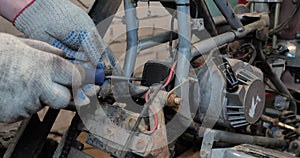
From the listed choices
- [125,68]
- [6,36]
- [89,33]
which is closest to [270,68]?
[125,68]

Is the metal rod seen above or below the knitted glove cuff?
below

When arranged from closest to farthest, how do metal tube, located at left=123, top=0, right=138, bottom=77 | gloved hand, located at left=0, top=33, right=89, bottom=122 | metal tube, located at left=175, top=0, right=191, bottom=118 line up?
gloved hand, located at left=0, top=33, right=89, bottom=122 → metal tube, located at left=175, top=0, right=191, bottom=118 → metal tube, located at left=123, top=0, right=138, bottom=77

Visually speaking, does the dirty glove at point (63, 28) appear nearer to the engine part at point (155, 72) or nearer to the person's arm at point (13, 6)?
the person's arm at point (13, 6)

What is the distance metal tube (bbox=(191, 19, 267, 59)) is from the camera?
0.98 meters

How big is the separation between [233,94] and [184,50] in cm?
17

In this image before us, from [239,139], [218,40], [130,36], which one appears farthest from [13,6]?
[239,139]

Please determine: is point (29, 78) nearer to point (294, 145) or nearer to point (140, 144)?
point (140, 144)

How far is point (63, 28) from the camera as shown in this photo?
925 millimetres

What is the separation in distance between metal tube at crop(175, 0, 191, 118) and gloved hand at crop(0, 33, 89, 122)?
0.27 m

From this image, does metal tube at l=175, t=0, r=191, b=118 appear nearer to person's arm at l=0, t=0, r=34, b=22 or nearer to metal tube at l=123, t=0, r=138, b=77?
metal tube at l=123, t=0, r=138, b=77

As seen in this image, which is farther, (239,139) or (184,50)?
(239,139)

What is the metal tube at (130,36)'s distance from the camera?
3.25ft

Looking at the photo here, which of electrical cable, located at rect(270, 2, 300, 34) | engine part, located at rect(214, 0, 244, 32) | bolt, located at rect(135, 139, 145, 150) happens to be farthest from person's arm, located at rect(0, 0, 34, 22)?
electrical cable, located at rect(270, 2, 300, 34)

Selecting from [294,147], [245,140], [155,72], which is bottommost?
[294,147]
